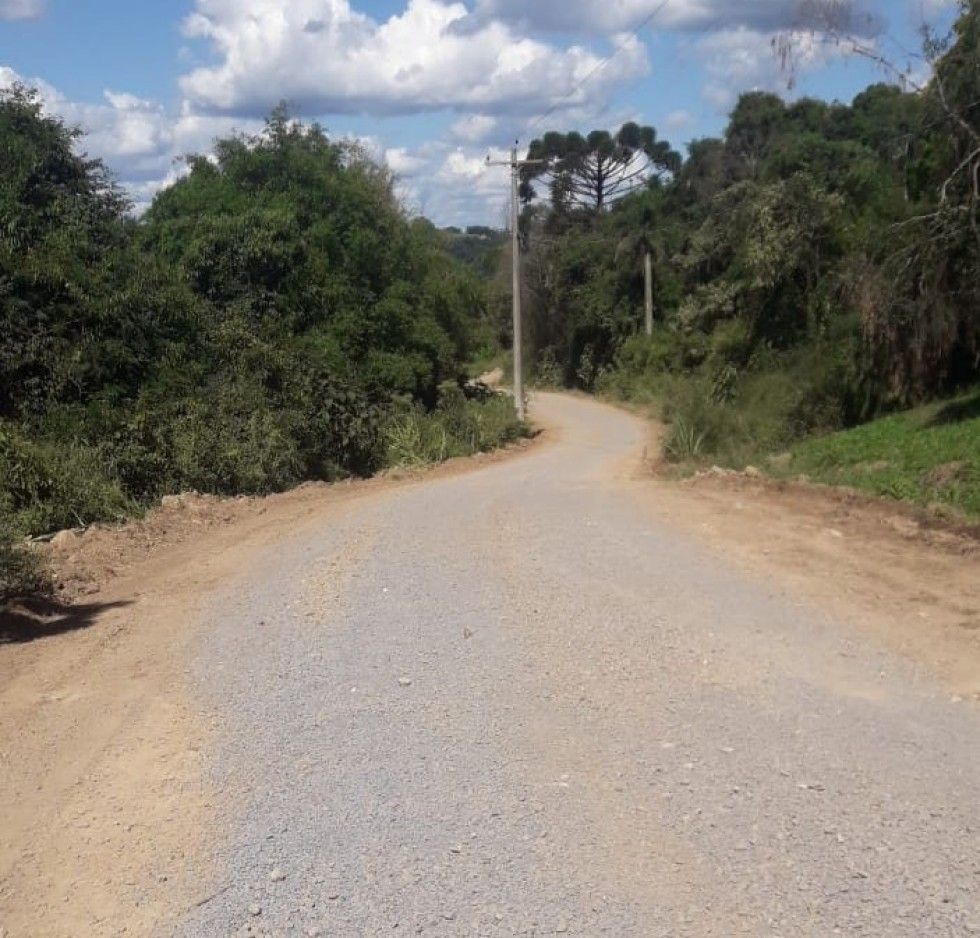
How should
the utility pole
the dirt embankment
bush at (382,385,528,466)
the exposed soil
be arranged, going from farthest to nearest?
the utility pole < bush at (382,385,528,466) < the dirt embankment < the exposed soil

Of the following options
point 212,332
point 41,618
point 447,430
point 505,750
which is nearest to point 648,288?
point 447,430

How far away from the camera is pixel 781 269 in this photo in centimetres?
3506

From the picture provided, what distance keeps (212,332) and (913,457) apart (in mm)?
13329

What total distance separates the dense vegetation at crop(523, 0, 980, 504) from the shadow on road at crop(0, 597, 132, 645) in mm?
10598

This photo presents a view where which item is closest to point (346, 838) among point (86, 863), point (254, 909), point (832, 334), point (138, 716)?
point (254, 909)

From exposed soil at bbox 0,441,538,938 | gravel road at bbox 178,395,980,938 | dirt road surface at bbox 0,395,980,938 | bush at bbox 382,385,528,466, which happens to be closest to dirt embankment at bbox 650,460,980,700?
dirt road surface at bbox 0,395,980,938

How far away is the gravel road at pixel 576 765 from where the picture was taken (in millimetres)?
Result: 4125

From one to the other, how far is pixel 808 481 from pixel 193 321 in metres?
11.8

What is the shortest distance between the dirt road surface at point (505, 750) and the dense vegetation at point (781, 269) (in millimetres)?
7811

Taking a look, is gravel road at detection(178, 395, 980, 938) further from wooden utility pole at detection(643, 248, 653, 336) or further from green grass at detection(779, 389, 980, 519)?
wooden utility pole at detection(643, 248, 653, 336)

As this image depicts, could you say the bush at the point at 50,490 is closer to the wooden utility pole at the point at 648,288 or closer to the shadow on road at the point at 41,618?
the shadow on road at the point at 41,618

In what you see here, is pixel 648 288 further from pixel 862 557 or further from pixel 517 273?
pixel 862 557

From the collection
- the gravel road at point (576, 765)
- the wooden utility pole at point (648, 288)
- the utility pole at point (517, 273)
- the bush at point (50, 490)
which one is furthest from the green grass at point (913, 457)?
the wooden utility pole at point (648, 288)

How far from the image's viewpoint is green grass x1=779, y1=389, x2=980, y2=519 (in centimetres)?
1352
